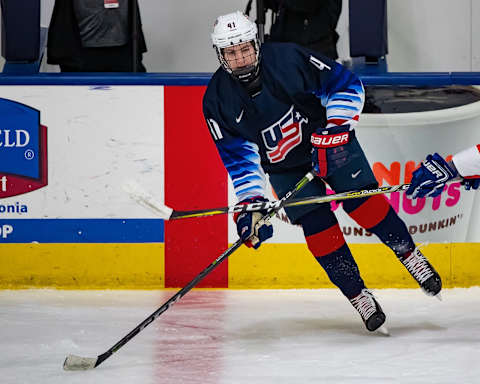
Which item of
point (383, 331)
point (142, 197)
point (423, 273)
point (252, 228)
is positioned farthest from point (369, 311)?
point (142, 197)

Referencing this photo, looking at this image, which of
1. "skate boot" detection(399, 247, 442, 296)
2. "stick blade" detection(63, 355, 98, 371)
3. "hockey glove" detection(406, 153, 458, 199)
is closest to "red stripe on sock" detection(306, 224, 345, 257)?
"skate boot" detection(399, 247, 442, 296)

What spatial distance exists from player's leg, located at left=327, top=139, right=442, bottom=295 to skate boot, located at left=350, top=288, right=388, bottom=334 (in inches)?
6.6

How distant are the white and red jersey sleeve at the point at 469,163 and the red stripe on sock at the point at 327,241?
1.58 ft

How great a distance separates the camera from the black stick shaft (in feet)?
9.00

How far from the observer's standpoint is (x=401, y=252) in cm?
308

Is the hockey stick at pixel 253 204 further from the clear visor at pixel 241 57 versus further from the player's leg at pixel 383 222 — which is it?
the clear visor at pixel 241 57

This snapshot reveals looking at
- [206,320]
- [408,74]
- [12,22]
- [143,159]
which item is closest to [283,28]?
[408,74]

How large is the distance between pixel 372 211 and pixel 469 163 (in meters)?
0.40

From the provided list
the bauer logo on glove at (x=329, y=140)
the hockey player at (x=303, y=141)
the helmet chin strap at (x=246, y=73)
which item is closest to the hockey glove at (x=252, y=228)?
the hockey player at (x=303, y=141)

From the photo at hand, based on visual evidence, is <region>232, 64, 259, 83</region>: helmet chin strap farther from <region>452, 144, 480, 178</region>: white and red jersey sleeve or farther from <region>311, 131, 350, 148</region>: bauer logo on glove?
<region>452, 144, 480, 178</region>: white and red jersey sleeve

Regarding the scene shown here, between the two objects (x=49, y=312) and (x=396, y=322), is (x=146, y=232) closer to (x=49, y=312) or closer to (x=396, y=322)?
(x=49, y=312)

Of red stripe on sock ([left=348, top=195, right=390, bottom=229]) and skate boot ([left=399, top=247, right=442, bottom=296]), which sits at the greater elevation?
red stripe on sock ([left=348, top=195, right=390, bottom=229])

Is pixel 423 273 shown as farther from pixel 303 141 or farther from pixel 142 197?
pixel 142 197

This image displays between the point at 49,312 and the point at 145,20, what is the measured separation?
185cm
